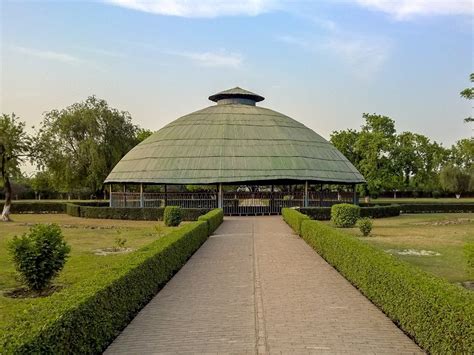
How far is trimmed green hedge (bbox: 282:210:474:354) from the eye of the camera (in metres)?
5.98

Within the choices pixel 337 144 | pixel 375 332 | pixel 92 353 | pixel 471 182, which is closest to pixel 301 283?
pixel 375 332

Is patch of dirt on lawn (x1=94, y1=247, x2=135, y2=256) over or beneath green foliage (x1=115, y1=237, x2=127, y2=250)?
beneath

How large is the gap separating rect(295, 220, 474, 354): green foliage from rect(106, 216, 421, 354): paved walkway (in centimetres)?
26

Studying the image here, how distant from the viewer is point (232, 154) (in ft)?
131

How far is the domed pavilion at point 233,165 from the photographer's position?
38.1m

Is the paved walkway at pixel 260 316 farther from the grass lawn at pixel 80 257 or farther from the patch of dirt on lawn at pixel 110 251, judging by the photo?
the patch of dirt on lawn at pixel 110 251

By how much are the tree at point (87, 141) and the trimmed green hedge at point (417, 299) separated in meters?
45.5

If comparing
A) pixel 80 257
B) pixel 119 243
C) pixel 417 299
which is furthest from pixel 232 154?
pixel 417 299

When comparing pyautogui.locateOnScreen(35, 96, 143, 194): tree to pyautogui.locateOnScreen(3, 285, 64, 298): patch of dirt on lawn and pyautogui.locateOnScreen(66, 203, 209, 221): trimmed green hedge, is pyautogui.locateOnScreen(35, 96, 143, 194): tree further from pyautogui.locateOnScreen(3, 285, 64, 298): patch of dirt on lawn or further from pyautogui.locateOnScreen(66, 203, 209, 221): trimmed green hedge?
pyautogui.locateOnScreen(3, 285, 64, 298): patch of dirt on lawn

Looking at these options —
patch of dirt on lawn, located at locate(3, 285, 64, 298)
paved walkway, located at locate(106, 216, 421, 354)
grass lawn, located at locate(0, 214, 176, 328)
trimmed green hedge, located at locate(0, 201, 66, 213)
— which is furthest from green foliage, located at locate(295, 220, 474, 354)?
trimmed green hedge, located at locate(0, 201, 66, 213)

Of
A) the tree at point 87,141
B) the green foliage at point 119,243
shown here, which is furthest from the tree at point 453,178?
the green foliage at point 119,243

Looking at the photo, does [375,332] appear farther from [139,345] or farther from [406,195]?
[406,195]

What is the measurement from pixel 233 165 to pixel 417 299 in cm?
3174

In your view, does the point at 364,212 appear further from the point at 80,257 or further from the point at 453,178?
the point at 453,178
